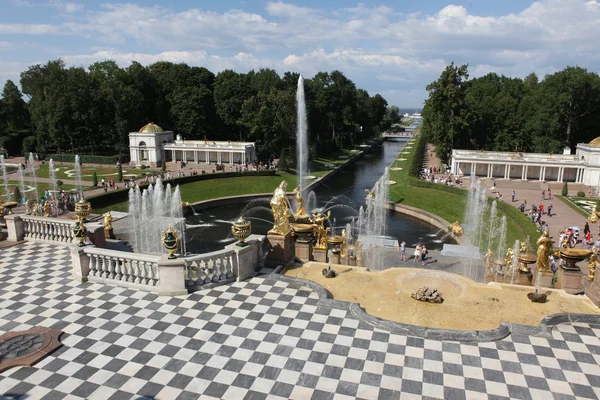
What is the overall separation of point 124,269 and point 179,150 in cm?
6584

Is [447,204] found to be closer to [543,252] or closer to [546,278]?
[546,278]

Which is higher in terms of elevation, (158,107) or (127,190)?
(158,107)

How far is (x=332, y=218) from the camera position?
4541 centimetres

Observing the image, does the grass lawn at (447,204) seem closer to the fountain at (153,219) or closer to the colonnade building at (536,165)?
the colonnade building at (536,165)

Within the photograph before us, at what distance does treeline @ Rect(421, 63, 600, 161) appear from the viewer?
211 ft

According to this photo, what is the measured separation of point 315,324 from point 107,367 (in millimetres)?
5701

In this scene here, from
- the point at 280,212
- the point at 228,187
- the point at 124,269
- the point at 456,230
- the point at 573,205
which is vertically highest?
the point at 280,212

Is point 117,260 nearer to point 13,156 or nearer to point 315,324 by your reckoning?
point 315,324

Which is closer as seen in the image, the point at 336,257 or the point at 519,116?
the point at 336,257

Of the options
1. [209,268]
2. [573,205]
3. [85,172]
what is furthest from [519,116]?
[209,268]

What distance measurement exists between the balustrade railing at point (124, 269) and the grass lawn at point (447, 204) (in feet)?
90.4

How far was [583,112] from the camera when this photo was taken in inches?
2579

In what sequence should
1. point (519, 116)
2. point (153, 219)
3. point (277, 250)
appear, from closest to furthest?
point (277, 250)
point (153, 219)
point (519, 116)

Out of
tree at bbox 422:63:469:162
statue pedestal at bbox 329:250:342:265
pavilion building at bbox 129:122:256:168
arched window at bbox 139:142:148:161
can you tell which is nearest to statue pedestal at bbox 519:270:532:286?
statue pedestal at bbox 329:250:342:265
